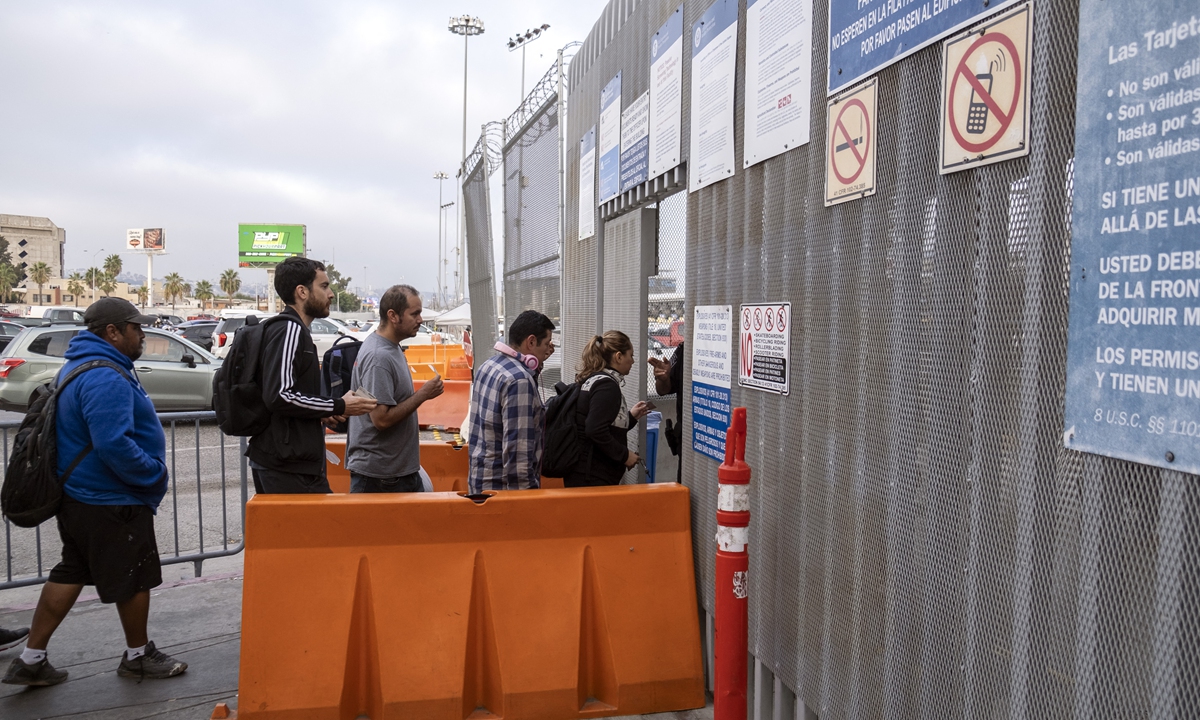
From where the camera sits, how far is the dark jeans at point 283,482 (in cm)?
436

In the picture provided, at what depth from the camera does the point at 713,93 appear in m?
4.02

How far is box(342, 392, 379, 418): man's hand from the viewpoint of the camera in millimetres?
4395

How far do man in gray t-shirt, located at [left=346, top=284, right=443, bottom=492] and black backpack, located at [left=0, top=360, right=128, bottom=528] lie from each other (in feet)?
4.29

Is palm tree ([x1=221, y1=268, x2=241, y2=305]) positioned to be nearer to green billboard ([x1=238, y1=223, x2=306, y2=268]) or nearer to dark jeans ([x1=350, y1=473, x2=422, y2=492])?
green billboard ([x1=238, y1=223, x2=306, y2=268])

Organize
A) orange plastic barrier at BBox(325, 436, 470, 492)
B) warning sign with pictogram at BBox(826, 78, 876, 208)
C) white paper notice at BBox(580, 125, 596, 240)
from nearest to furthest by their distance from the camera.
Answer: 1. warning sign with pictogram at BBox(826, 78, 876, 208)
2. white paper notice at BBox(580, 125, 596, 240)
3. orange plastic barrier at BBox(325, 436, 470, 492)

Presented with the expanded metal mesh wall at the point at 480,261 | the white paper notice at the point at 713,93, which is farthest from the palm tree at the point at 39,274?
the white paper notice at the point at 713,93

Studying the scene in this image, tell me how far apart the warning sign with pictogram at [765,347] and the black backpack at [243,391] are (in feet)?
7.75

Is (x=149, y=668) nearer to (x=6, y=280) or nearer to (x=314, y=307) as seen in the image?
(x=314, y=307)

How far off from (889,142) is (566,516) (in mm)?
2263

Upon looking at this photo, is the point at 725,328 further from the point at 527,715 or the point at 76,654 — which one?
the point at 76,654

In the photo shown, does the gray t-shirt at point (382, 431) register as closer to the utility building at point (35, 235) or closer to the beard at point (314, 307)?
the beard at point (314, 307)

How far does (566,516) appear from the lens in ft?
13.2

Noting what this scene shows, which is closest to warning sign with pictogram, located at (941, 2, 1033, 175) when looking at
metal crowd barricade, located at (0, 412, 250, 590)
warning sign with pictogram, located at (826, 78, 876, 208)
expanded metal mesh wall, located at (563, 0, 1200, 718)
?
expanded metal mesh wall, located at (563, 0, 1200, 718)

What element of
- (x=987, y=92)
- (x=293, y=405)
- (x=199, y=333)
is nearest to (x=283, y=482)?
(x=293, y=405)
